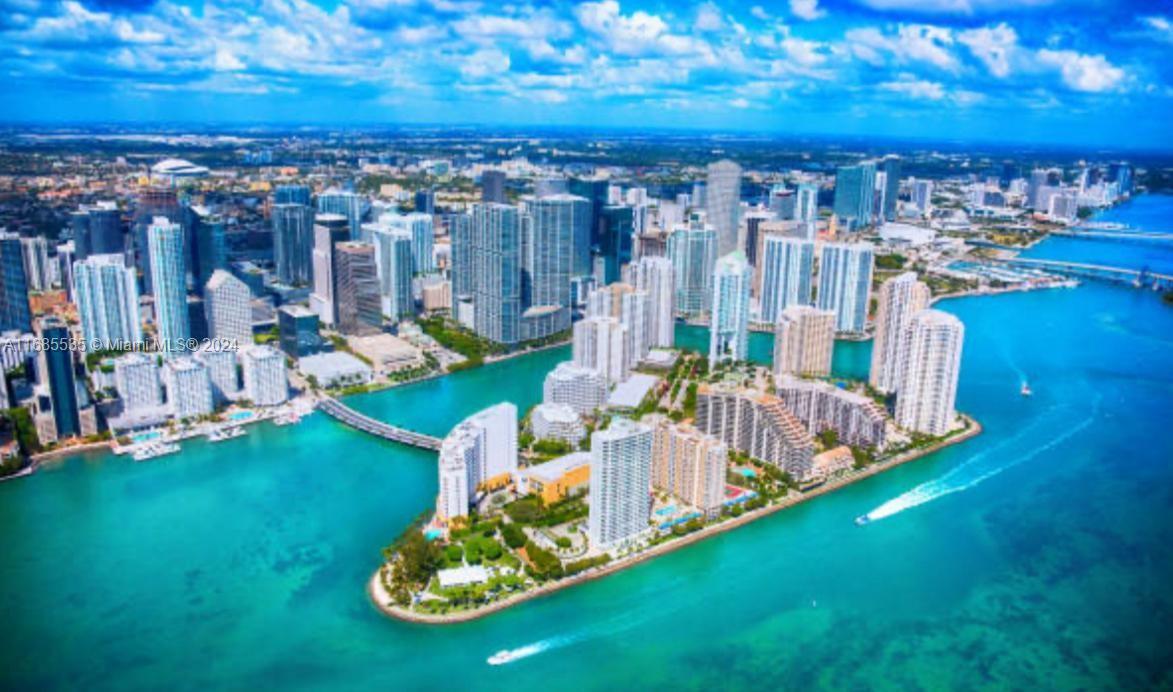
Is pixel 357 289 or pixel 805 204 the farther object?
pixel 805 204

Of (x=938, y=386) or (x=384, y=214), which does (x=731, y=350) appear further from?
(x=384, y=214)

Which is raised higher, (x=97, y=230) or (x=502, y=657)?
(x=97, y=230)

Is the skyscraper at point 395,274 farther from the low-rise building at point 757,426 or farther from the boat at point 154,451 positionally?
the low-rise building at point 757,426

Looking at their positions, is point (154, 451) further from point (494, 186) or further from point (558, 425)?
point (494, 186)

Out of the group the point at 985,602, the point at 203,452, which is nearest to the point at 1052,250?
the point at 985,602

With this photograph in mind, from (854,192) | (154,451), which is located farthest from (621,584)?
(854,192)
